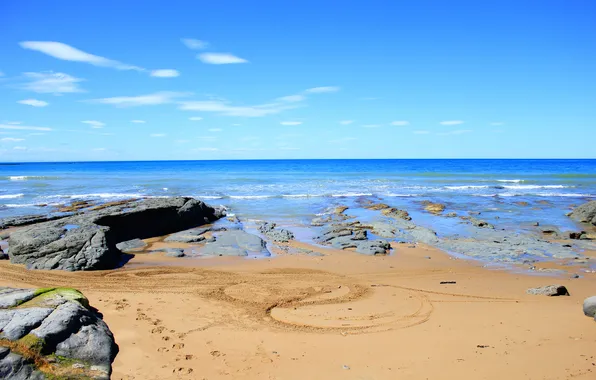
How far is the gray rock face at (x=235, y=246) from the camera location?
41.3ft

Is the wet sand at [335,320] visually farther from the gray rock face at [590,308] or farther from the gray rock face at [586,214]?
the gray rock face at [586,214]

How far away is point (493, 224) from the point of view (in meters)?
17.8

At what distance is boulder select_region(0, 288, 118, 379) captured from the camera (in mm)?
4551

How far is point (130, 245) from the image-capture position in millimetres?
13328

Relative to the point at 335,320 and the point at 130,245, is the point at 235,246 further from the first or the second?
the point at 335,320

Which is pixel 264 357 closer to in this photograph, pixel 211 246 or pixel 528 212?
pixel 211 246

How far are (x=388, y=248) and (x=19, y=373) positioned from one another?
34.9 ft

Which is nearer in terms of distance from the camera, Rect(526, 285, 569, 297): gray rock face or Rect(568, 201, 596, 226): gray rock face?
Rect(526, 285, 569, 297): gray rock face

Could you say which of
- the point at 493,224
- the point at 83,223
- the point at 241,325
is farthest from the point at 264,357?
the point at 493,224

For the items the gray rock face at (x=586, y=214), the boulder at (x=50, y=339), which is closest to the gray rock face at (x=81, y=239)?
the boulder at (x=50, y=339)

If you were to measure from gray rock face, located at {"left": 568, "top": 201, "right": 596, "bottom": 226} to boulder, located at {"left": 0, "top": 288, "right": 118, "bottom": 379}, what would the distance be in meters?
19.7

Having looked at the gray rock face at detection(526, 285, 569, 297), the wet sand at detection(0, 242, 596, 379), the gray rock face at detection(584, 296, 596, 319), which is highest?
the gray rock face at detection(584, 296, 596, 319)

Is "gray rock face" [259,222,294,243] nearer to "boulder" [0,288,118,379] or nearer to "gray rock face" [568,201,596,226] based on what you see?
"boulder" [0,288,118,379]

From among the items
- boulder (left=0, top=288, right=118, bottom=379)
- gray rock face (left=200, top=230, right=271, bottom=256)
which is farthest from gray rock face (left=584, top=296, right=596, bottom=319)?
gray rock face (left=200, top=230, right=271, bottom=256)
